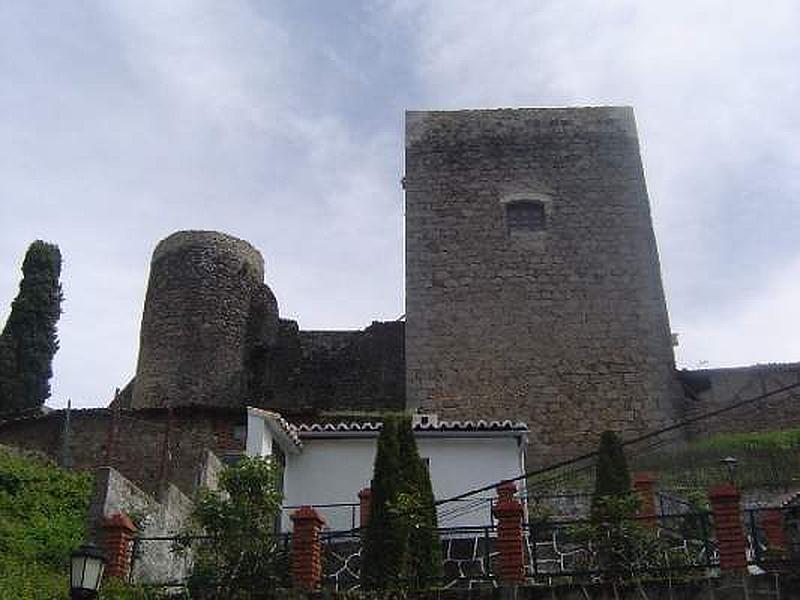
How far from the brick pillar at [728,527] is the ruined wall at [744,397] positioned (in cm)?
1126

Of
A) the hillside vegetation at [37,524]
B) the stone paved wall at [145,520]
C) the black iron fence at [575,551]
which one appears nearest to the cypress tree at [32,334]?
the hillside vegetation at [37,524]

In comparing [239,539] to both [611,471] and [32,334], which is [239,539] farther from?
[32,334]

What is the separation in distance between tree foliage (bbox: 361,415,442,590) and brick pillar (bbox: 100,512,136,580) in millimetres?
2889

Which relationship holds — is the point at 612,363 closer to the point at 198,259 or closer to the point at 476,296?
the point at 476,296

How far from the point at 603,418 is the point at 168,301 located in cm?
1210

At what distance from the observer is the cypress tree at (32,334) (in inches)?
1018

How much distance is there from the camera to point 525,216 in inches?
969

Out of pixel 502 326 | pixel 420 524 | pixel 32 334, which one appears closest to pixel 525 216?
pixel 502 326

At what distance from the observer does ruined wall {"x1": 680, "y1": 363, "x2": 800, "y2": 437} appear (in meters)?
22.4

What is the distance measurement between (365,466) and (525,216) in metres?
9.86

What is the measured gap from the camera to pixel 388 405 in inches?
1038

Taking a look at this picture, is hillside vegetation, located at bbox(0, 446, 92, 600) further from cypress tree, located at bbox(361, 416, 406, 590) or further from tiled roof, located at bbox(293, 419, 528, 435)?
tiled roof, located at bbox(293, 419, 528, 435)

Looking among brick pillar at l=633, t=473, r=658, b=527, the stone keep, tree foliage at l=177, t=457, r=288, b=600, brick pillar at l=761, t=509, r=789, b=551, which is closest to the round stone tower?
the stone keep

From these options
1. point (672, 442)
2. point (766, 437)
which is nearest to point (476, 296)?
point (672, 442)
